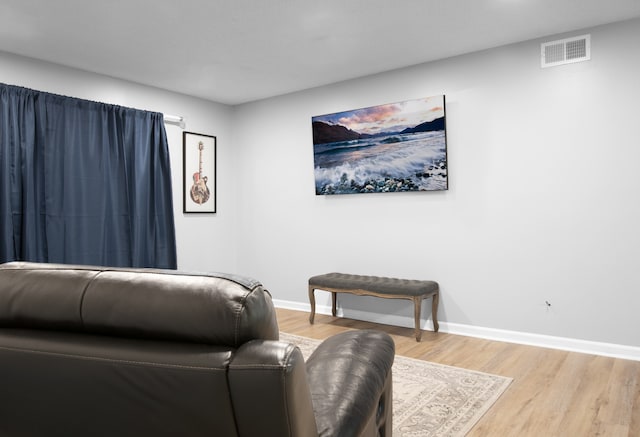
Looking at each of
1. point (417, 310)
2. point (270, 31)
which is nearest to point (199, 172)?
point (270, 31)

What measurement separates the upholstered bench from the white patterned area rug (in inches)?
25.4

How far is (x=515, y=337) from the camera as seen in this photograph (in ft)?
13.1

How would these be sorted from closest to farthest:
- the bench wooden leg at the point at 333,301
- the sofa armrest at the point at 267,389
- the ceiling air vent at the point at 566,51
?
1. the sofa armrest at the point at 267,389
2. the ceiling air vent at the point at 566,51
3. the bench wooden leg at the point at 333,301

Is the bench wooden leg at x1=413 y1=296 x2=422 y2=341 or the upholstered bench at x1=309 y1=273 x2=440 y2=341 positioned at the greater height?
the upholstered bench at x1=309 y1=273 x2=440 y2=341

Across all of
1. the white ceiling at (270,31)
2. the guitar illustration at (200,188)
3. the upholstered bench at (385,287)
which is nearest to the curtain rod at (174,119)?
the guitar illustration at (200,188)

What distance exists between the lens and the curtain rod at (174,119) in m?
5.16

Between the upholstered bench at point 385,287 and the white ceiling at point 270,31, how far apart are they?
2.15 metres

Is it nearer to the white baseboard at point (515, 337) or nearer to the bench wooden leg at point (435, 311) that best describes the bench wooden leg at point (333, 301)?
the white baseboard at point (515, 337)

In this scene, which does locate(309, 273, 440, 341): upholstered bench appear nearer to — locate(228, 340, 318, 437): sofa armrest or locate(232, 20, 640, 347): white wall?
locate(232, 20, 640, 347): white wall

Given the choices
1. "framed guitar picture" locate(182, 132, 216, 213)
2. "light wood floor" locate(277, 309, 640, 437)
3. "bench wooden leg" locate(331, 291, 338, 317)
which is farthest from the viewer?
"framed guitar picture" locate(182, 132, 216, 213)

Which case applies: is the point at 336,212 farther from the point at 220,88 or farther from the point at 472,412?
the point at 472,412

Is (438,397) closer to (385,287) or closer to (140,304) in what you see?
(385,287)

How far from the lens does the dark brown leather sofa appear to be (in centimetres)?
91

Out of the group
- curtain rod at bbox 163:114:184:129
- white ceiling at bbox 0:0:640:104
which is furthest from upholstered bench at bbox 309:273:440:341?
curtain rod at bbox 163:114:184:129
